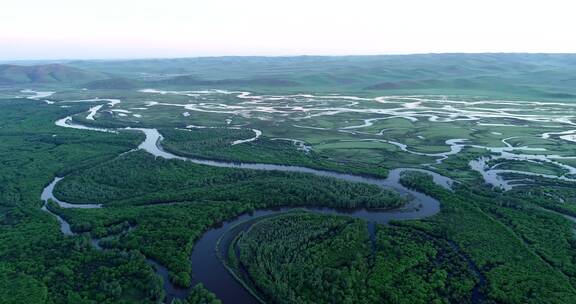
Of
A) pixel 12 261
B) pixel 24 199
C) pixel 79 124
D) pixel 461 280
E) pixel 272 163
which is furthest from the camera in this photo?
pixel 79 124

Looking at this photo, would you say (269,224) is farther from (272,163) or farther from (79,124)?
(79,124)

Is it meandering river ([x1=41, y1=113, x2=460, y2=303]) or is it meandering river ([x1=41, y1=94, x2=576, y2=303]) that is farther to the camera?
meandering river ([x1=41, y1=94, x2=576, y2=303])

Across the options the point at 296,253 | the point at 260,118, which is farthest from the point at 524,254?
the point at 260,118

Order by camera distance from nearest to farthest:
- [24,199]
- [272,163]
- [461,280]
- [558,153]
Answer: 1. [461,280]
2. [24,199]
3. [272,163]
4. [558,153]

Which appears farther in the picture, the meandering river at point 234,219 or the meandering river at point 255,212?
the meandering river at point 255,212

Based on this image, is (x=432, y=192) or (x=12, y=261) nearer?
(x=12, y=261)

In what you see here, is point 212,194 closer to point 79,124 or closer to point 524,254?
point 524,254

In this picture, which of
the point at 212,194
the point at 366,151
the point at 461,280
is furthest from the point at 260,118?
the point at 461,280

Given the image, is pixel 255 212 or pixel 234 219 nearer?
pixel 234 219

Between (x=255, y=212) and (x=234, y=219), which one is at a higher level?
(x=255, y=212)
